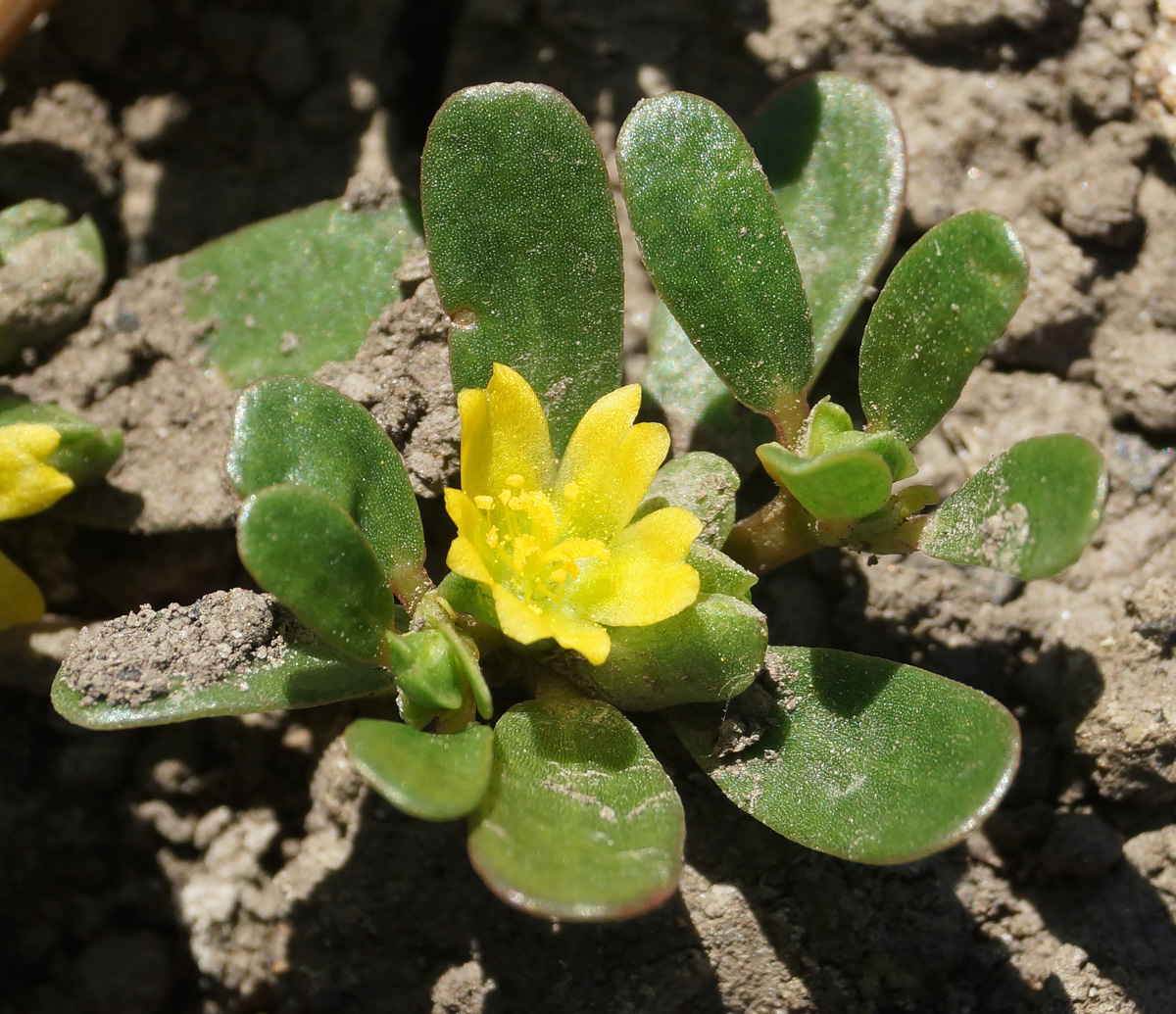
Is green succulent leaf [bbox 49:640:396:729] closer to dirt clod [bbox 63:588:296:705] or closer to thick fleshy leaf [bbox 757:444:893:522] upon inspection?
dirt clod [bbox 63:588:296:705]

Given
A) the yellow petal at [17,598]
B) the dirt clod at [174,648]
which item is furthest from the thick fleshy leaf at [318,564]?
the yellow petal at [17,598]

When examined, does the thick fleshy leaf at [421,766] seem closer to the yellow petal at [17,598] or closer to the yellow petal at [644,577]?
the yellow petal at [644,577]

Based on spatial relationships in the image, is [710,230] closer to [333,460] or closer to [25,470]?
[333,460]

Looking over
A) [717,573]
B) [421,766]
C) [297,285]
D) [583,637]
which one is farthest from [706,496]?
[297,285]

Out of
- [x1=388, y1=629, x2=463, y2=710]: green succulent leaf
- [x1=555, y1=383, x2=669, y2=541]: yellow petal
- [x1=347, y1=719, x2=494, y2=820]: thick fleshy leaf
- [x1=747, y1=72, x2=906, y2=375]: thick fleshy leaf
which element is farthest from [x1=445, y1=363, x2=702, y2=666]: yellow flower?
[x1=747, y1=72, x2=906, y2=375]: thick fleshy leaf

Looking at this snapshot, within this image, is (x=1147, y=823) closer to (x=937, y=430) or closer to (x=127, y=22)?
(x=937, y=430)

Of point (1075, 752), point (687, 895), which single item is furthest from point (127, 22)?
point (1075, 752)
